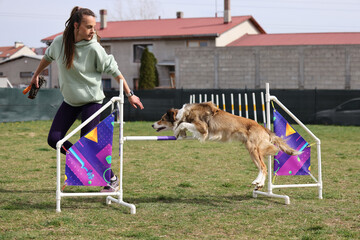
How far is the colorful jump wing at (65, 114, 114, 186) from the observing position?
4.95m

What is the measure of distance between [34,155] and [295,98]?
46.1 feet

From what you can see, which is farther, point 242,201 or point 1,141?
point 1,141

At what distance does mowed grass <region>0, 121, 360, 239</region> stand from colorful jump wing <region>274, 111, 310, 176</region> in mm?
351

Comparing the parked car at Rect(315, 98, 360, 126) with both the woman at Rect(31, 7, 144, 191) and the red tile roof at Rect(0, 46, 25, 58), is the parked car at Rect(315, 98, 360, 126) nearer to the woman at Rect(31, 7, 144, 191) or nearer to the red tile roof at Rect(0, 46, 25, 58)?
the woman at Rect(31, 7, 144, 191)

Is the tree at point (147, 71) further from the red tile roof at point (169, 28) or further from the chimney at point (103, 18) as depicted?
the chimney at point (103, 18)

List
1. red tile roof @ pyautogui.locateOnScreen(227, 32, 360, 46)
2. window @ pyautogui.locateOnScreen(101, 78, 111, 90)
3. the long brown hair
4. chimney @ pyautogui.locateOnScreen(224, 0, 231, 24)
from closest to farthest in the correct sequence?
the long brown hair → red tile roof @ pyautogui.locateOnScreen(227, 32, 360, 46) → chimney @ pyautogui.locateOnScreen(224, 0, 231, 24) → window @ pyautogui.locateOnScreen(101, 78, 111, 90)


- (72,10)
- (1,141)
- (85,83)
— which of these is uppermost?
(72,10)

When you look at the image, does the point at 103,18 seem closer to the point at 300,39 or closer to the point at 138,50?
the point at 138,50

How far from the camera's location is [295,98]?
21219mm

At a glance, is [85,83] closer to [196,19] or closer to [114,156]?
[114,156]

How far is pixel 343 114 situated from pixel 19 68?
132 ft

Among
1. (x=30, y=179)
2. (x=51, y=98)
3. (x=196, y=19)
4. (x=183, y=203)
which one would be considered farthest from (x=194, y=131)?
(x=196, y=19)

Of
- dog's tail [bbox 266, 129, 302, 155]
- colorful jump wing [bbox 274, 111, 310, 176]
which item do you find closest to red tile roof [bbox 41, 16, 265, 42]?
colorful jump wing [bbox 274, 111, 310, 176]

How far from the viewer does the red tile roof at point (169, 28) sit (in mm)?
35719
